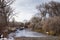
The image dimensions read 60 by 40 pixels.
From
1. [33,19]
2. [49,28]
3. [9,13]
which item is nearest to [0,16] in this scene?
[9,13]

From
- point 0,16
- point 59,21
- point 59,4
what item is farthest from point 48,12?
point 59,21

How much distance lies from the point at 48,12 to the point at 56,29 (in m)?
18.7

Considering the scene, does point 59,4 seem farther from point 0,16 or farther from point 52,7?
point 0,16

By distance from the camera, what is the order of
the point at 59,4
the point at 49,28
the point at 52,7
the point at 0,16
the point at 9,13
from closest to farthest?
1. the point at 49,28
2. the point at 0,16
3. the point at 9,13
4. the point at 59,4
5. the point at 52,7

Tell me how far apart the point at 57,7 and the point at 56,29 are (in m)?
17.5

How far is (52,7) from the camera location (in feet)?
125

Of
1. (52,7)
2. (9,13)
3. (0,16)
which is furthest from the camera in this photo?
(52,7)

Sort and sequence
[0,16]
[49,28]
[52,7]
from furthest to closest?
1. [52,7]
2. [0,16]
3. [49,28]

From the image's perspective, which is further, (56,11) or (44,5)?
(44,5)

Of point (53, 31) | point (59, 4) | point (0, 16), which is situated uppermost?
point (59, 4)

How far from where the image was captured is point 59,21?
20.8 m

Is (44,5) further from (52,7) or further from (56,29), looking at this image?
(56,29)

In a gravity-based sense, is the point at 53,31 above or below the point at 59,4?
below

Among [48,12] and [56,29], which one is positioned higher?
[48,12]
